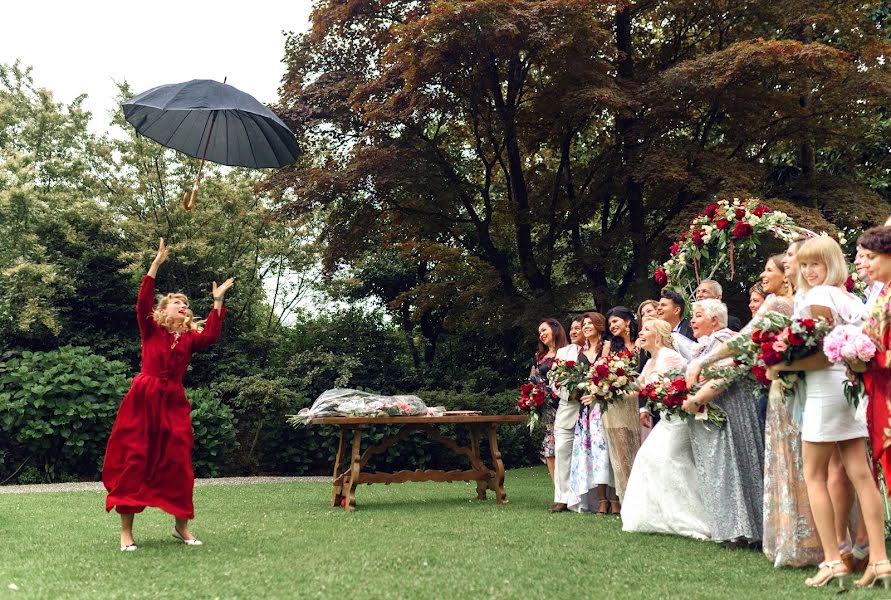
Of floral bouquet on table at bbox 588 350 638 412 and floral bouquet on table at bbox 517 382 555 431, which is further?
floral bouquet on table at bbox 517 382 555 431

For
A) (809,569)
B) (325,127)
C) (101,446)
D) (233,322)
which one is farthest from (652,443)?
(233,322)

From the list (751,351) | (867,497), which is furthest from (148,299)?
(867,497)

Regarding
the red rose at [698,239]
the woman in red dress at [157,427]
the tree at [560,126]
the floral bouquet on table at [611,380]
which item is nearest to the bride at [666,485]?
the floral bouquet on table at [611,380]

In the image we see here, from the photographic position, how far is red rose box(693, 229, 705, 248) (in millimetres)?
8727

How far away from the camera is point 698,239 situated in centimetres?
879

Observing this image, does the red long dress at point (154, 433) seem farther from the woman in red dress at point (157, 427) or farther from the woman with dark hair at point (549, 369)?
the woman with dark hair at point (549, 369)

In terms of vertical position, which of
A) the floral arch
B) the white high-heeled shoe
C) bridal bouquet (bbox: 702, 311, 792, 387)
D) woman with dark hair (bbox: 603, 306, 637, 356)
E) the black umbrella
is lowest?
the white high-heeled shoe

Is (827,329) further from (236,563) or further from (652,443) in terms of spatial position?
(236,563)

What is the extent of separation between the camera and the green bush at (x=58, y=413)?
13.6 metres

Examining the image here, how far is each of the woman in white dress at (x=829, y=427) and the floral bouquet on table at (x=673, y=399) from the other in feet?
4.60

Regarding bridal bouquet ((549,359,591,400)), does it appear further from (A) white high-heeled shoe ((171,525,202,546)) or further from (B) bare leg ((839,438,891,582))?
(A) white high-heeled shoe ((171,525,202,546))

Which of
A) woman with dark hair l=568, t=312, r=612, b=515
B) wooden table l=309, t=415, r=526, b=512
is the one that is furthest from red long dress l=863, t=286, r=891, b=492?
wooden table l=309, t=415, r=526, b=512

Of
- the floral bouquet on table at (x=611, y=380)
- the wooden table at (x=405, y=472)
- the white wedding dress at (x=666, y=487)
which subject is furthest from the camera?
the wooden table at (x=405, y=472)

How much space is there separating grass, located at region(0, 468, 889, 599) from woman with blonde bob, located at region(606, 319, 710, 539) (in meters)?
0.23
